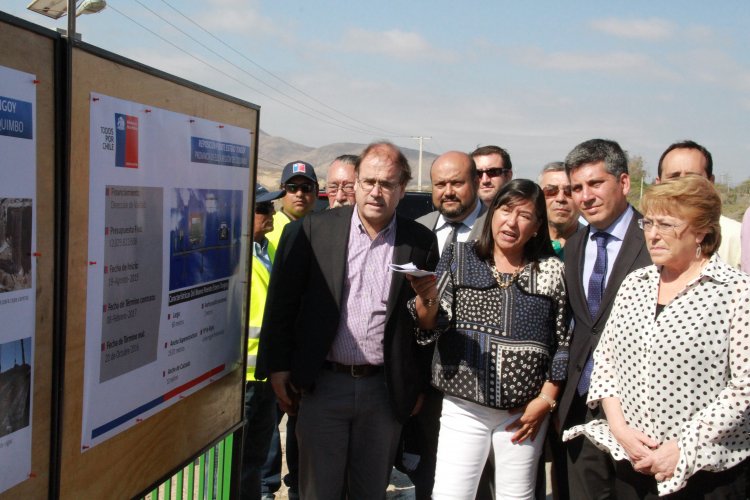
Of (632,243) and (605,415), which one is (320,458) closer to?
(605,415)

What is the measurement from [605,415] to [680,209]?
0.97 meters

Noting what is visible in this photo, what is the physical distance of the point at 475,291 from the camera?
10.9 ft

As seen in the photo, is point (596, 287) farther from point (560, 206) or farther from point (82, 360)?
point (82, 360)

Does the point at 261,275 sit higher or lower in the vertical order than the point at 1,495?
higher

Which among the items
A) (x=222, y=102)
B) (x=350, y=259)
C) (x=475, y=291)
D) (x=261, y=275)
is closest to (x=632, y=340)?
(x=475, y=291)

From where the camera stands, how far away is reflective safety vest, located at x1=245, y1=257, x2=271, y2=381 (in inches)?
162

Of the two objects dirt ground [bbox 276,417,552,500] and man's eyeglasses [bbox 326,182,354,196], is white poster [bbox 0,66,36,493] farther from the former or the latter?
man's eyeglasses [bbox 326,182,354,196]

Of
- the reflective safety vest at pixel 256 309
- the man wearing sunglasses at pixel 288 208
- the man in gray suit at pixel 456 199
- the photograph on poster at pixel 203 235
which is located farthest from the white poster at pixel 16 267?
the man in gray suit at pixel 456 199

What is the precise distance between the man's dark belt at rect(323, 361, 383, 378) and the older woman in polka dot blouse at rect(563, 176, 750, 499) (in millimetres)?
1072

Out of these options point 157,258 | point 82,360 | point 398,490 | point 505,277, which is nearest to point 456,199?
point 505,277

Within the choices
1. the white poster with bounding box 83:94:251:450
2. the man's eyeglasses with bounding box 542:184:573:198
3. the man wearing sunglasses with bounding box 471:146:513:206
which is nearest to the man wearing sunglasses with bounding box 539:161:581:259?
the man's eyeglasses with bounding box 542:184:573:198

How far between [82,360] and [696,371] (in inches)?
86.2

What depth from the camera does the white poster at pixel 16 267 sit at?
171 cm

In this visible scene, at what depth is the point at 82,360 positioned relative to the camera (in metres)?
2.06
